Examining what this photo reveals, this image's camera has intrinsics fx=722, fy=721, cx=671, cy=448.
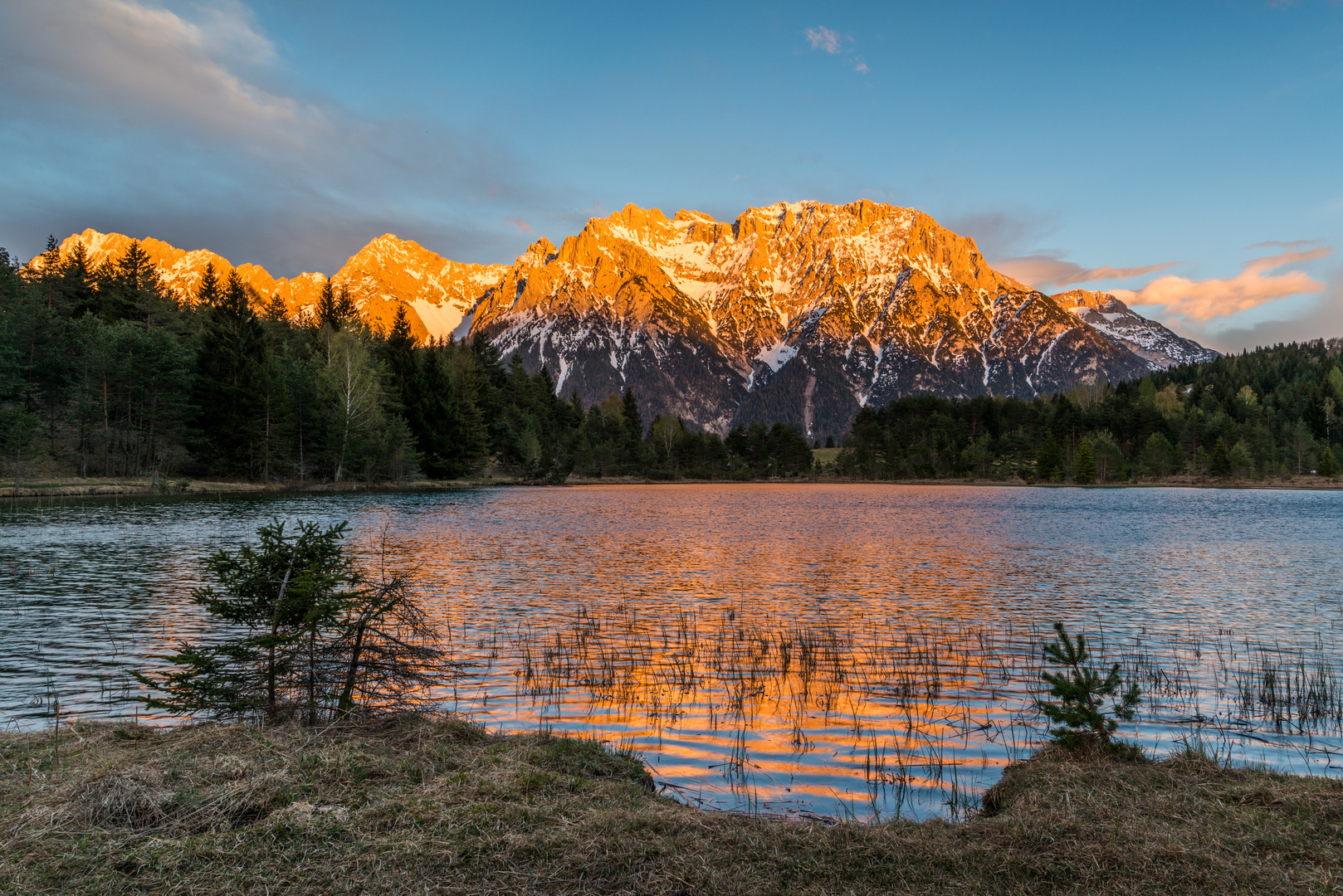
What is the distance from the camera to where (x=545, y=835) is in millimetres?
6648

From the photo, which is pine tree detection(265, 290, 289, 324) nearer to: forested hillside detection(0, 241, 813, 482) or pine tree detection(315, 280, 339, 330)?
forested hillside detection(0, 241, 813, 482)

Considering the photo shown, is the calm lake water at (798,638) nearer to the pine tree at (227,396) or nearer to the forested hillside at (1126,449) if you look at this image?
the pine tree at (227,396)

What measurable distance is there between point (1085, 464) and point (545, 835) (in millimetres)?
180316

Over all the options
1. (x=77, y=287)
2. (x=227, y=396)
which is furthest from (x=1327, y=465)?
(x=77, y=287)

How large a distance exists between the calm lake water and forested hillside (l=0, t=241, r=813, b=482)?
3806cm

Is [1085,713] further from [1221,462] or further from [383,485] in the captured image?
[1221,462]

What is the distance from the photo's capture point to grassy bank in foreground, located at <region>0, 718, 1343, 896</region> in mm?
5859

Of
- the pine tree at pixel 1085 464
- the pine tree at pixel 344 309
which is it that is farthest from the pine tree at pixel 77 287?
the pine tree at pixel 1085 464

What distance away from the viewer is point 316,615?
32.4 feet

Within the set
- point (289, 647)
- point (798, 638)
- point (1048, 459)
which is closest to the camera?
point (289, 647)

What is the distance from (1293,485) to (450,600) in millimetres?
195320

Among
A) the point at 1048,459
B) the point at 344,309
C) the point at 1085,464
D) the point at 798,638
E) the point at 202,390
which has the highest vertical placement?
the point at 344,309

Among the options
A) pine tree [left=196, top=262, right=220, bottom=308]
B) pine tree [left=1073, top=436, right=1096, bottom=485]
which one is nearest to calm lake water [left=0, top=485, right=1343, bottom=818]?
pine tree [left=196, top=262, right=220, bottom=308]

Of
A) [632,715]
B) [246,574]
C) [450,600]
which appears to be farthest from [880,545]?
[246,574]
